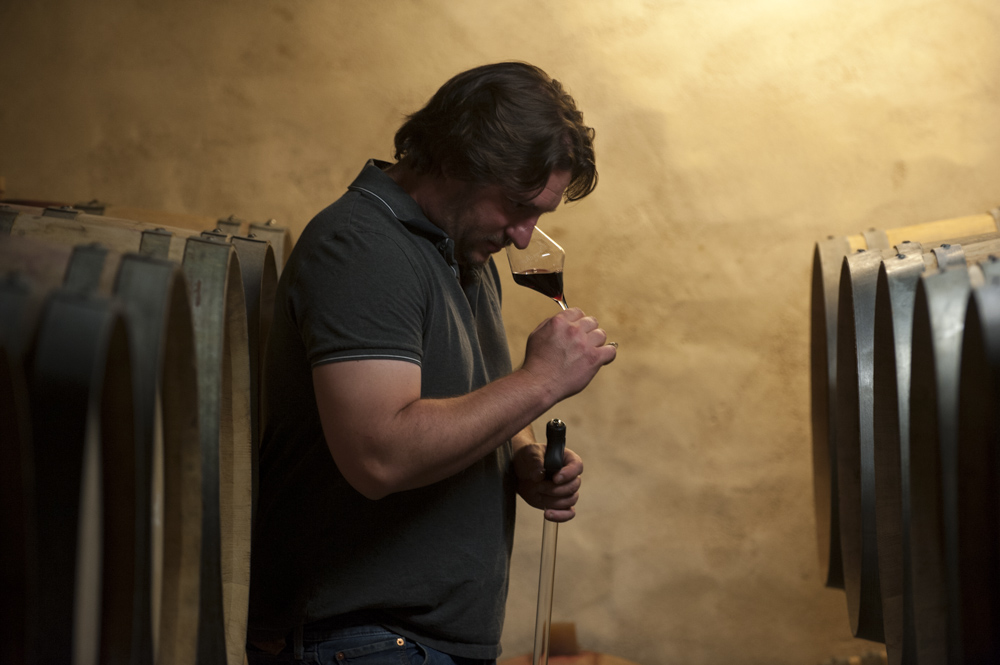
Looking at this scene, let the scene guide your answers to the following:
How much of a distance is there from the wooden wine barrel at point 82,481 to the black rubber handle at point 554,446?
75 cm

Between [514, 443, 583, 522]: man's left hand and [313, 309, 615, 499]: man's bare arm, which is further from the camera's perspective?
[514, 443, 583, 522]: man's left hand

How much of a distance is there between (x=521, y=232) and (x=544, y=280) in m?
0.18

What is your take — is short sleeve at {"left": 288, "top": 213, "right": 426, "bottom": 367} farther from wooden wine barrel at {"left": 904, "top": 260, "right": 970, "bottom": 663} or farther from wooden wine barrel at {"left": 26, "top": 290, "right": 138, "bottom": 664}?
wooden wine barrel at {"left": 904, "top": 260, "right": 970, "bottom": 663}

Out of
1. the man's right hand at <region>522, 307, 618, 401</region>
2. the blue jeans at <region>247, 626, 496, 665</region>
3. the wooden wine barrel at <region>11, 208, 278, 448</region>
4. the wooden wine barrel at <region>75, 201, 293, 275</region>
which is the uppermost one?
the wooden wine barrel at <region>75, 201, 293, 275</region>

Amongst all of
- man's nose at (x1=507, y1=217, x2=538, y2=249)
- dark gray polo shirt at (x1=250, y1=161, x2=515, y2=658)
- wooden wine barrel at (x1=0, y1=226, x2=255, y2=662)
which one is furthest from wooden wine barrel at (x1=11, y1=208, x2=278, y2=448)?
man's nose at (x1=507, y1=217, x2=538, y2=249)

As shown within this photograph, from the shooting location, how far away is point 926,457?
0.88 m

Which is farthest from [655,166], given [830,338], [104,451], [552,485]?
[104,451]

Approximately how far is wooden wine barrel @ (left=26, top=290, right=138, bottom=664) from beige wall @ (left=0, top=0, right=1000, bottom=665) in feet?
5.75

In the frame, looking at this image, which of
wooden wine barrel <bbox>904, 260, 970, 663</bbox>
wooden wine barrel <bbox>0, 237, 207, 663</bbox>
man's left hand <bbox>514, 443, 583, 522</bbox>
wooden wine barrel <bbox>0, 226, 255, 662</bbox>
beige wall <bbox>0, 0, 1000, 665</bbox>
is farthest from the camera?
beige wall <bbox>0, 0, 1000, 665</bbox>

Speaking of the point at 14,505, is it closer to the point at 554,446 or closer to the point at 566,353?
the point at 566,353

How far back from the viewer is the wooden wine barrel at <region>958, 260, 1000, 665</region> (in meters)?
0.71

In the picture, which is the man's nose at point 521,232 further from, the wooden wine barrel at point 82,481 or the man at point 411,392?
the wooden wine barrel at point 82,481

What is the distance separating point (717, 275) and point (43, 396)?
2058 mm

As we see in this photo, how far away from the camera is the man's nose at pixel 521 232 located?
128 cm
